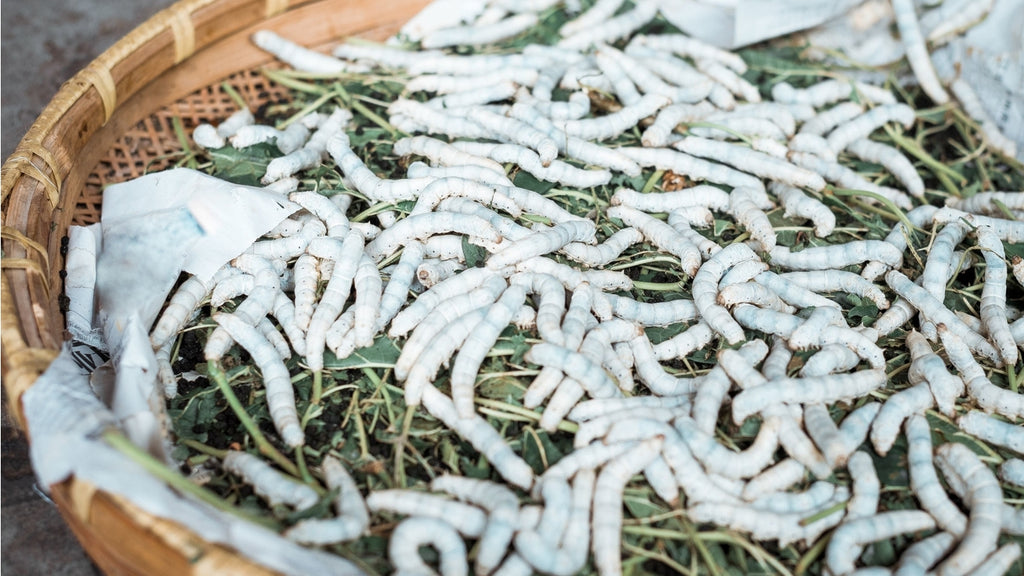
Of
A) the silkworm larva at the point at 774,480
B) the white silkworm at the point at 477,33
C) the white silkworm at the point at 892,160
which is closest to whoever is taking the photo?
the silkworm larva at the point at 774,480

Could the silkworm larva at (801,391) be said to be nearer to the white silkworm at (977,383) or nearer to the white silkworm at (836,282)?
the white silkworm at (977,383)

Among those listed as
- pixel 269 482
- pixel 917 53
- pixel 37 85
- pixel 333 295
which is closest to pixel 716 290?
pixel 333 295

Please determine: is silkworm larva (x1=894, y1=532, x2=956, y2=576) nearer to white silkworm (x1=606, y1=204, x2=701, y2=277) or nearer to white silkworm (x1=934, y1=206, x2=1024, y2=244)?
white silkworm (x1=606, y1=204, x2=701, y2=277)

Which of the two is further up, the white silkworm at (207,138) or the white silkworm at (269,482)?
the white silkworm at (207,138)

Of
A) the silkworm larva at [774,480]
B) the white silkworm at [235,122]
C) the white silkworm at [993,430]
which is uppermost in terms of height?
the white silkworm at [235,122]

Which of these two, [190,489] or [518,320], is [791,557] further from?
[190,489]

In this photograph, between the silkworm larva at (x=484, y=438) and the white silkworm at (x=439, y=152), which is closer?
the silkworm larva at (x=484, y=438)

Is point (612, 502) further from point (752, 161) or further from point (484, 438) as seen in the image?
point (752, 161)

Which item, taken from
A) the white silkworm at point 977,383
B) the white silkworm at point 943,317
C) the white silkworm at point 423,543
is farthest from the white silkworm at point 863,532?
the white silkworm at point 423,543

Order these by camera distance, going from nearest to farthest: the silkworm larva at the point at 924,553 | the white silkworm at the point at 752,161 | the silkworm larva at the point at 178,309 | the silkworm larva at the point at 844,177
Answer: the silkworm larva at the point at 924,553
the silkworm larva at the point at 178,309
the white silkworm at the point at 752,161
the silkworm larva at the point at 844,177
